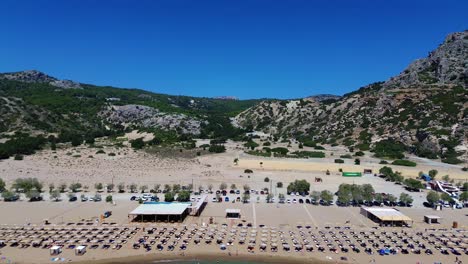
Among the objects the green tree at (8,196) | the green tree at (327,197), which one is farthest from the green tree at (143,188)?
the green tree at (327,197)

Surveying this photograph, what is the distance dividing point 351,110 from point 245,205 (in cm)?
11807

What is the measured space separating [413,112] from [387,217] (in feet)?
319

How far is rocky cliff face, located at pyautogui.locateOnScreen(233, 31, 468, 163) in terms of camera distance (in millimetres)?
123938

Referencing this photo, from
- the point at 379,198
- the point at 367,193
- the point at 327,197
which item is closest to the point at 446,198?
the point at 379,198

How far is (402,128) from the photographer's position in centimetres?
13700

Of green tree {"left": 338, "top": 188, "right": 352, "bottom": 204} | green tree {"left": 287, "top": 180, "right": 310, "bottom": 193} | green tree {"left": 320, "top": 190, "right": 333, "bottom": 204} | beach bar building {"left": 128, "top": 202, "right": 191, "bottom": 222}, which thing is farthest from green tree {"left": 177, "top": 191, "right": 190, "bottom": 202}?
green tree {"left": 338, "top": 188, "right": 352, "bottom": 204}

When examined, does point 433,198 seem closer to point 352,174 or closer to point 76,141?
point 352,174

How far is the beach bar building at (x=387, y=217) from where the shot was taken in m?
55.5

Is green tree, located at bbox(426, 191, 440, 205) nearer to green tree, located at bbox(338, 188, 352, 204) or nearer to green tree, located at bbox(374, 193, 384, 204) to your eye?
green tree, located at bbox(374, 193, 384, 204)

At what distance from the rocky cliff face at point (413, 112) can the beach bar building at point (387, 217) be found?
66266mm

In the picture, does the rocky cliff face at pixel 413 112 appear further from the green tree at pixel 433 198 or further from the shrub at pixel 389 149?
the green tree at pixel 433 198

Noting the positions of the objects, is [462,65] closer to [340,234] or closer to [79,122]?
[340,234]

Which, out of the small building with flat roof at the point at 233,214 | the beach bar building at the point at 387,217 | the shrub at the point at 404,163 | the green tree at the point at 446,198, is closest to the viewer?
the beach bar building at the point at 387,217

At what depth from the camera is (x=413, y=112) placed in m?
141
